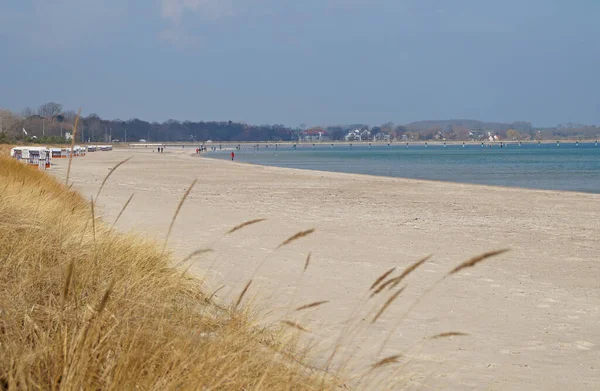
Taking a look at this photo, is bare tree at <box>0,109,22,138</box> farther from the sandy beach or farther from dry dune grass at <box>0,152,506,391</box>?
dry dune grass at <box>0,152,506,391</box>

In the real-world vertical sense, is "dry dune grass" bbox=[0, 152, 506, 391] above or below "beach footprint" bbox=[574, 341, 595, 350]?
above

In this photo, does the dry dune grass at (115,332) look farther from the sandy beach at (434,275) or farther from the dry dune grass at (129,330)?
the sandy beach at (434,275)

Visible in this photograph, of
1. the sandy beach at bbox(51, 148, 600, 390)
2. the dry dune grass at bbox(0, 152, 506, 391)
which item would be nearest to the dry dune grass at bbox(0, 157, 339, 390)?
the dry dune grass at bbox(0, 152, 506, 391)

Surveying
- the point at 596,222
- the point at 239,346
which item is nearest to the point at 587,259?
the point at 596,222

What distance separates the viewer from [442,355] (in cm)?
487

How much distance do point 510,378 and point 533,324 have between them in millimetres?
1582

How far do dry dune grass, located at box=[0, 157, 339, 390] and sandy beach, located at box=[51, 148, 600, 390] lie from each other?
2.66 ft

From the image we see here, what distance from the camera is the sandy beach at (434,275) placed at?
479cm

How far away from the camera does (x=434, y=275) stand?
311 inches

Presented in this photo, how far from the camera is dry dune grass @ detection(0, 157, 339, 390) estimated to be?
2590mm

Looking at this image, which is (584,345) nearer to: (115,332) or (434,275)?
(434,275)

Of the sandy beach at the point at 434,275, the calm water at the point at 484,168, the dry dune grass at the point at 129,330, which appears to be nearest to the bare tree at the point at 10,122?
the calm water at the point at 484,168

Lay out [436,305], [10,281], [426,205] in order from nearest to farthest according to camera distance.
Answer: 1. [10,281]
2. [436,305]
3. [426,205]

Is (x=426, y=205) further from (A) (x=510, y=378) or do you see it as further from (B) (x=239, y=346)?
(B) (x=239, y=346)
